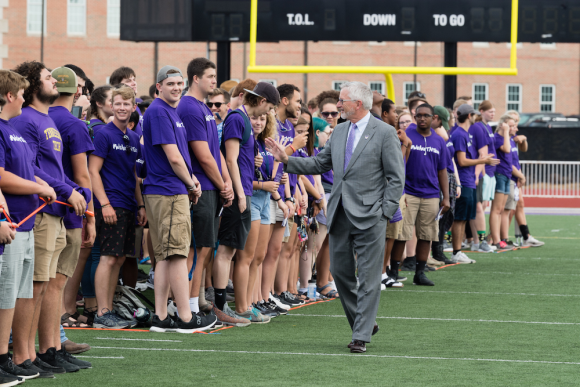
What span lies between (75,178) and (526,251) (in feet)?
33.1

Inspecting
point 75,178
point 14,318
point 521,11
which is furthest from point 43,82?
point 521,11

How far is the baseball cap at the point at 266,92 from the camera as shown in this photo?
761 centimetres

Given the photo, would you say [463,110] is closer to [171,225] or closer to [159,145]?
[159,145]

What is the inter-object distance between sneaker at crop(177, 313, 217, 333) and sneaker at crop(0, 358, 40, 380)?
1837 millimetres

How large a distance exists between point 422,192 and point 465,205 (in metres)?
2.69

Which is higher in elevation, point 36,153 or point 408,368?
point 36,153

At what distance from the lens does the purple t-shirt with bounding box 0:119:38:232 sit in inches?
197

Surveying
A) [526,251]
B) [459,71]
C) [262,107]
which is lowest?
[526,251]

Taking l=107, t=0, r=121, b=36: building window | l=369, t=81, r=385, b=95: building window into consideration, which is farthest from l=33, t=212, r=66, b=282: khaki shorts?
l=369, t=81, r=385, b=95: building window

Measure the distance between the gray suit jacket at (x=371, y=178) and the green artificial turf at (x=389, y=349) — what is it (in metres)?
1.00

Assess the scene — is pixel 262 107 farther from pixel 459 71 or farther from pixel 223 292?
pixel 459 71

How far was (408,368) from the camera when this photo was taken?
5715 mm

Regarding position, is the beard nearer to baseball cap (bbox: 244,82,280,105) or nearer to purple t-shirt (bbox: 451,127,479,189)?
baseball cap (bbox: 244,82,280,105)

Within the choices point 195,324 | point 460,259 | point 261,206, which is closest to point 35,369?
point 195,324
